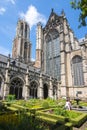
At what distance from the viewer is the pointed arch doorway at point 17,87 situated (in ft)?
80.5

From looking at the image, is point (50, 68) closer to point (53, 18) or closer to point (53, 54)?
point (53, 54)

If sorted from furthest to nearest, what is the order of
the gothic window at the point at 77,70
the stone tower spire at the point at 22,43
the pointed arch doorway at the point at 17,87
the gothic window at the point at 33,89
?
the stone tower spire at the point at 22,43 < the gothic window at the point at 77,70 < the gothic window at the point at 33,89 < the pointed arch doorway at the point at 17,87

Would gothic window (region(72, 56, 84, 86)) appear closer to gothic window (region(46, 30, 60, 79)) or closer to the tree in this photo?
gothic window (region(46, 30, 60, 79))

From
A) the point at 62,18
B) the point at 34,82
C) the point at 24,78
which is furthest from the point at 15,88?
the point at 62,18

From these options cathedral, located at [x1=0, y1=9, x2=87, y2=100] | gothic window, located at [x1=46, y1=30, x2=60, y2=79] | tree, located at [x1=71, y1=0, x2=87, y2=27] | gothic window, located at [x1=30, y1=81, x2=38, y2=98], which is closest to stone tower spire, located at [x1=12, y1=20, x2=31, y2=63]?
cathedral, located at [x1=0, y1=9, x2=87, y2=100]

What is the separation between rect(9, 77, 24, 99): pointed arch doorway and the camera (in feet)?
80.5

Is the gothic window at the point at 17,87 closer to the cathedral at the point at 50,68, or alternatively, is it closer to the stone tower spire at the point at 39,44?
the cathedral at the point at 50,68

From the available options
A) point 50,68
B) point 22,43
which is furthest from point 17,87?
point 22,43

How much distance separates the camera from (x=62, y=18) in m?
44.1

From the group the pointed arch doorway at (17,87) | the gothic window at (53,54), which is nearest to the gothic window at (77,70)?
the gothic window at (53,54)

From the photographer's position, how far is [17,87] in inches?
1000

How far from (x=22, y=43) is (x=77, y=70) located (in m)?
31.4

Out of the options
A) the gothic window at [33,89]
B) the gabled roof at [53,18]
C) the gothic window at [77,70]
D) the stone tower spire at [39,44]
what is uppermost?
the gabled roof at [53,18]

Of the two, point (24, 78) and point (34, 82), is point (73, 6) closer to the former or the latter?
point (24, 78)
